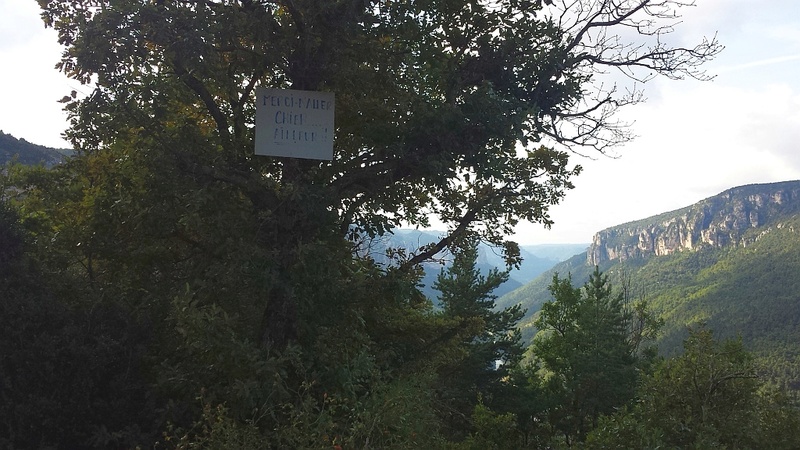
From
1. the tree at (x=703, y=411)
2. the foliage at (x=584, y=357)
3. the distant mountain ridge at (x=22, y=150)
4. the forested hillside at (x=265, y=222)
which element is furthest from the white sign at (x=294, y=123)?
the distant mountain ridge at (x=22, y=150)

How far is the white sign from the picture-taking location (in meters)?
6.68

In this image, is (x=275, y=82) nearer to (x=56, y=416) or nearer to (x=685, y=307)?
(x=56, y=416)

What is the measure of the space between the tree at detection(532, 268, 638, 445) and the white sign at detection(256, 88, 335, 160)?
20.8m

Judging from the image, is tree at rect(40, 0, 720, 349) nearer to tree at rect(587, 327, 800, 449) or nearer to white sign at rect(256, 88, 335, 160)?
white sign at rect(256, 88, 335, 160)

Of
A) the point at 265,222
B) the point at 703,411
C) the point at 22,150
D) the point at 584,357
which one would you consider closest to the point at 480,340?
the point at 584,357

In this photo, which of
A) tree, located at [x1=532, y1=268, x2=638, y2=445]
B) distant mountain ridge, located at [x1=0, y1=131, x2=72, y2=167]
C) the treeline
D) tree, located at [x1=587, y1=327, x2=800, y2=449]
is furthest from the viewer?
distant mountain ridge, located at [x1=0, y1=131, x2=72, y2=167]

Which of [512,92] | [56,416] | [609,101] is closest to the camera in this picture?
[56,416]

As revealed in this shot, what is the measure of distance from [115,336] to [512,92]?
5.61 m

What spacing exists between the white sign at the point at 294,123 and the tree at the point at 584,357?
20835 mm

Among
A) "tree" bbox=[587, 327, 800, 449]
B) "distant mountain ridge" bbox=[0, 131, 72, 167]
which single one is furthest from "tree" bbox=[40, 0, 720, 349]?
"distant mountain ridge" bbox=[0, 131, 72, 167]

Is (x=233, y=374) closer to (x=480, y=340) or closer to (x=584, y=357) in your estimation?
(x=584, y=357)

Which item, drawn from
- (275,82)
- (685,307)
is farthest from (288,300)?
(685,307)

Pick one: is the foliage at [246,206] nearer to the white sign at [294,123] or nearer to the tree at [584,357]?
the white sign at [294,123]

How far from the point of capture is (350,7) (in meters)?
6.26
